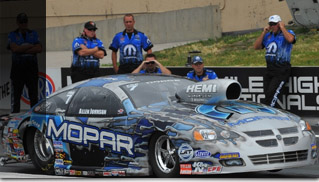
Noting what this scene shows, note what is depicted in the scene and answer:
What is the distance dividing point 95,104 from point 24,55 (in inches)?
186

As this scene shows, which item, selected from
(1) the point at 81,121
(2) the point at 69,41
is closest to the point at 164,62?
(2) the point at 69,41

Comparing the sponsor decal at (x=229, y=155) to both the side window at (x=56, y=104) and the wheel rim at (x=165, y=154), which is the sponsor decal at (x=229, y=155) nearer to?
the wheel rim at (x=165, y=154)

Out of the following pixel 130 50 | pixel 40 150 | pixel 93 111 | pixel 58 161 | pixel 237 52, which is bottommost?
pixel 58 161

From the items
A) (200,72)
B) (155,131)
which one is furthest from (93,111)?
(200,72)

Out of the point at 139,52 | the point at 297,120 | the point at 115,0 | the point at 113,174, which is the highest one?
the point at 115,0

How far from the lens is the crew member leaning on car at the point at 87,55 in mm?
14062

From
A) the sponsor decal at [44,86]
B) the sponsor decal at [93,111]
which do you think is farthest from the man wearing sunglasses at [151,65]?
the sponsor decal at [44,86]

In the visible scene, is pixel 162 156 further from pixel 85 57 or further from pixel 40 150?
pixel 85 57

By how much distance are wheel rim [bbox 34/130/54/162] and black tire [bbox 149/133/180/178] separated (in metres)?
1.78

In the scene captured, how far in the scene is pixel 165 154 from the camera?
29.9 feet

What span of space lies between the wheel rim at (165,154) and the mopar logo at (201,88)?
2.90 ft

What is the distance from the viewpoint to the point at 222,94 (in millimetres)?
9664

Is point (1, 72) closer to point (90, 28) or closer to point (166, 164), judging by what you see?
point (90, 28)

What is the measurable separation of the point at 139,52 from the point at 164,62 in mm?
12668
